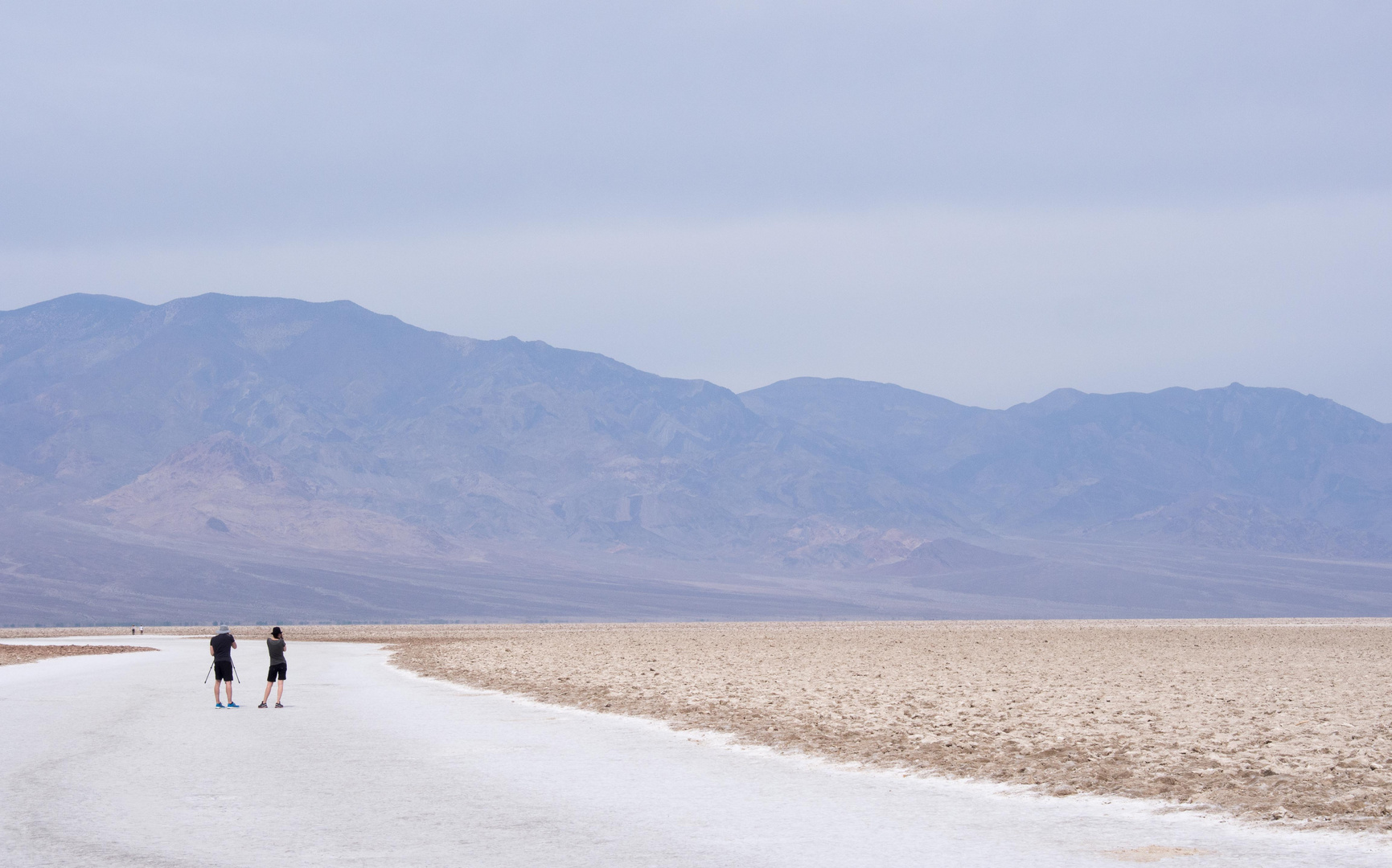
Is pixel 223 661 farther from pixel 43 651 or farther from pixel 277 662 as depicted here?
pixel 43 651

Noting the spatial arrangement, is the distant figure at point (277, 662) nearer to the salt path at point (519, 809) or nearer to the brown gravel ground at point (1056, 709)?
the salt path at point (519, 809)

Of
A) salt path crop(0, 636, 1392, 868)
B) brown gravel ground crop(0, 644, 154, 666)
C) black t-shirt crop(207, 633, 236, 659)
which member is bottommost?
brown gravel ground crop(0, 644, 154, 666)

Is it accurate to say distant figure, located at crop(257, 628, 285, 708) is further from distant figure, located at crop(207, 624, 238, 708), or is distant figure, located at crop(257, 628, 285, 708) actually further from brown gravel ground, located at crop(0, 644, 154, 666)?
brown gravel ground, located at crop(0, 644, 154, 666)

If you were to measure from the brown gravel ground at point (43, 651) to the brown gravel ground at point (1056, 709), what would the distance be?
1211 cm

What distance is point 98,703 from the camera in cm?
2456

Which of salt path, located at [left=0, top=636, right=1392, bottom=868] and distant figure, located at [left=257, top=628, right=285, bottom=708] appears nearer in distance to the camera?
salt path, located at [left=0, top=636, right=1392, bottom=868]

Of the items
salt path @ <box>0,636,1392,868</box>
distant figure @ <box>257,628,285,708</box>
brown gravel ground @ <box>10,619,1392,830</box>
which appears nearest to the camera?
salt path @ <box>0,636,1392,868</box>

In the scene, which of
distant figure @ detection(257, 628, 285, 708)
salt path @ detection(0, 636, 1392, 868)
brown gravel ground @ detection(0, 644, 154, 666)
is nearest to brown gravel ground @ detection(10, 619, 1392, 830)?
salt path @ detection(0, 636, 1392, 868)

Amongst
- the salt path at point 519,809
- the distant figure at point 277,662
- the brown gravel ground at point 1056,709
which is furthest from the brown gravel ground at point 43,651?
the salt path at point 519,809

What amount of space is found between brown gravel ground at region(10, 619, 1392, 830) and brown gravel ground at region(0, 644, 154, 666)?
12.1 m

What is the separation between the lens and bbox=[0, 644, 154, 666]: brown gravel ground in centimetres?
4516

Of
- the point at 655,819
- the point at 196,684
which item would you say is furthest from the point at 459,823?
the point at 196,684

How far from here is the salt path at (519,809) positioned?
1041 cm

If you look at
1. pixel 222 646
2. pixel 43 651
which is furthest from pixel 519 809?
pixel 43 651
